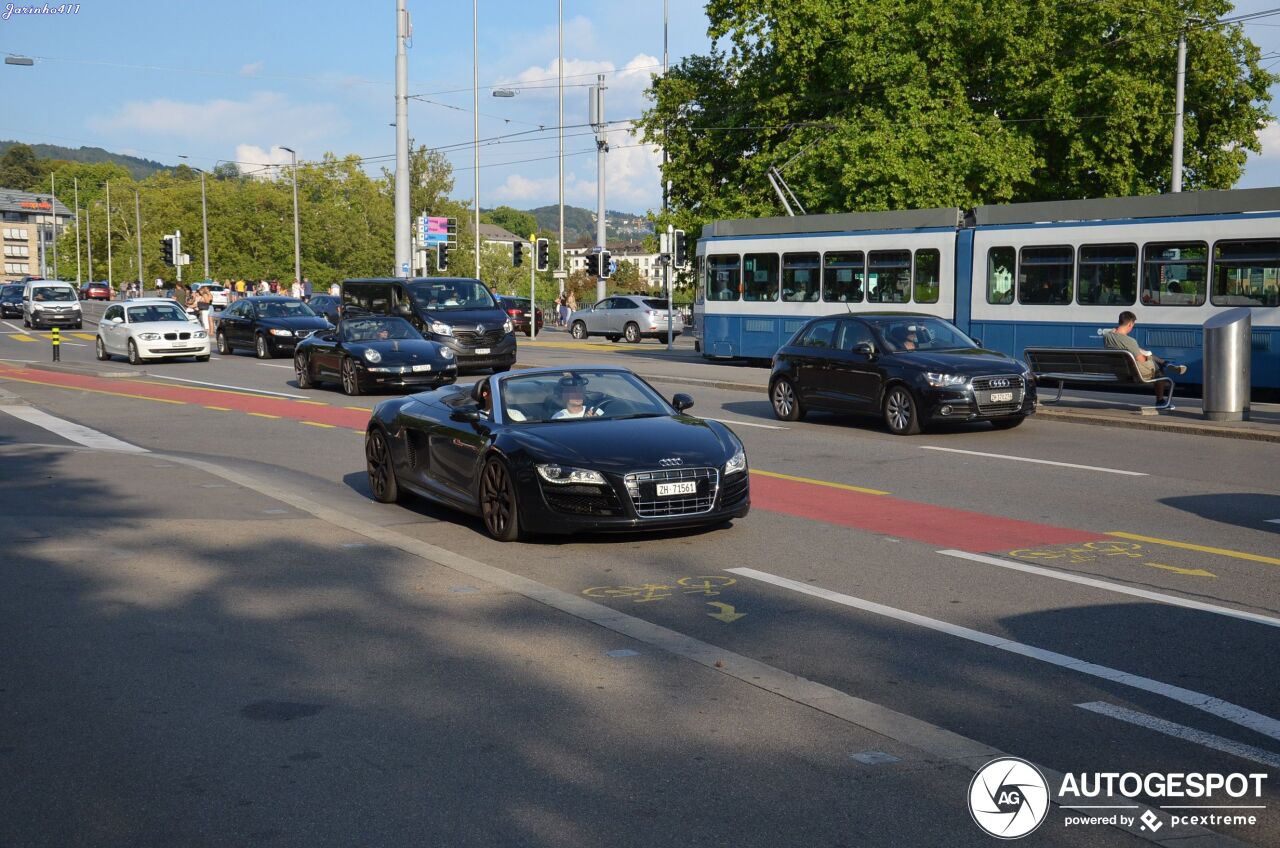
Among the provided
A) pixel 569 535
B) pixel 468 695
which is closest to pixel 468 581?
pixel 569 535

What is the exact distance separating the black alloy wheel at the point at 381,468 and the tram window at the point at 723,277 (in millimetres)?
21512

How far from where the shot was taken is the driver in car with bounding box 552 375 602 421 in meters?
10.5

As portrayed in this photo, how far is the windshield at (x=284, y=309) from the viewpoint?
3606 centimetres

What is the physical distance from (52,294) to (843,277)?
38.5 m

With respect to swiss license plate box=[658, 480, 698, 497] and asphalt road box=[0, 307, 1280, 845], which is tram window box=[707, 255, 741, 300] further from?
swiss license plate box=[658, 480, 698, 497]

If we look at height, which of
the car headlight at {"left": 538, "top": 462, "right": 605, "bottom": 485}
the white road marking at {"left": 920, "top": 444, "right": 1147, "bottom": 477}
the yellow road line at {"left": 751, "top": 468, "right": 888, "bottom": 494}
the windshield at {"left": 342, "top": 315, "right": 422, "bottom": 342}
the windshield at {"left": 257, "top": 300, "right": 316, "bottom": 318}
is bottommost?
the yellow road line at {"left": 751, "top": 468, "right": 888, "bottom": 494}

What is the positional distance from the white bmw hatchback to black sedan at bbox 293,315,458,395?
30.8 ft

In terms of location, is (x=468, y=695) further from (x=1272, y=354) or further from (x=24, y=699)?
(x=1272, y=354)

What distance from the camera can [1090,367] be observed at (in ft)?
64.0

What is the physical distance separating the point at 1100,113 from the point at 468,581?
34426 mm

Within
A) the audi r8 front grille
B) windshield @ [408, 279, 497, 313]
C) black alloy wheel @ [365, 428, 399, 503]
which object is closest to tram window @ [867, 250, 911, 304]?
windshield @ [408, 279, 497, 313]

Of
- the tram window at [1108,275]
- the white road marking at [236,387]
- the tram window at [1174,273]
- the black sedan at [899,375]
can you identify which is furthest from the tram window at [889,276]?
the white road marking at [236,387]

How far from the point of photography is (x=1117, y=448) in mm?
15656
